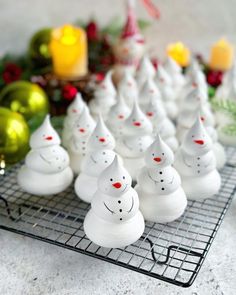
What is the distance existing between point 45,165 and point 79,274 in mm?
242

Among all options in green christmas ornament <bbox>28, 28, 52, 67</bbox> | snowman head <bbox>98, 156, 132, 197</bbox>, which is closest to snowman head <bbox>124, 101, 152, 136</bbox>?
snowman head <bbox>98, 156, 132, 197</bbox>

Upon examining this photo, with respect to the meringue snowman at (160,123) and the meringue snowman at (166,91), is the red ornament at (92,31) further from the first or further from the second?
the meringue snowman at (160,123)

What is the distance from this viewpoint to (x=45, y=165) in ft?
3.01

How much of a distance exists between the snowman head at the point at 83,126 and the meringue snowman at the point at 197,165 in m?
0.20

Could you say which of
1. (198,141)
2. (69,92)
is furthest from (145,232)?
(69,92)

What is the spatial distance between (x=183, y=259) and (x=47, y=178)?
0.32 metres

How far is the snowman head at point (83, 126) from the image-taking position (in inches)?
38.6

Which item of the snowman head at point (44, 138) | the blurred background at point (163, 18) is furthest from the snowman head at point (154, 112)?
the blurred background at point (163, 18)

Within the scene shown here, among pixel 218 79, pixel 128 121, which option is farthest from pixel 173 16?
pixel 128 121

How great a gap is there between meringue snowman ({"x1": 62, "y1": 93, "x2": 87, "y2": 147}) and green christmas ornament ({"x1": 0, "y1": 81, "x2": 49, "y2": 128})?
111 mm

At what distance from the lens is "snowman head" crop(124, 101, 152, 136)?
0.95 meters

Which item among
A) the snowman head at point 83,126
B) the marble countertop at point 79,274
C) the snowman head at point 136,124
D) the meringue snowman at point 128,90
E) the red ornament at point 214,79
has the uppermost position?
the snowman head at point 136,124

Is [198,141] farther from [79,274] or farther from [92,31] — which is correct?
Result: [92,31]

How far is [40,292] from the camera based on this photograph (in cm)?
73
